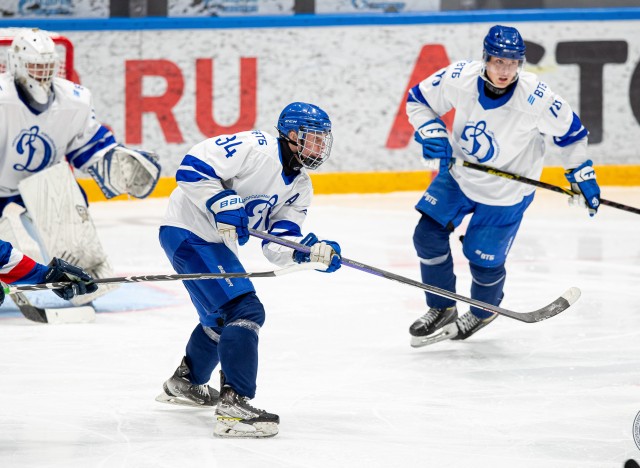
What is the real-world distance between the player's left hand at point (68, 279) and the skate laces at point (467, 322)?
5.33 ft

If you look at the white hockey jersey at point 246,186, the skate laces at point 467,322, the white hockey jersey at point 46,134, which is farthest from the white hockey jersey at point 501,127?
the white hockey jersey at point 46,134

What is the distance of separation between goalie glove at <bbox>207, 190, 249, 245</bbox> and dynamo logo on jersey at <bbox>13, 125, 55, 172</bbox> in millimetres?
1929

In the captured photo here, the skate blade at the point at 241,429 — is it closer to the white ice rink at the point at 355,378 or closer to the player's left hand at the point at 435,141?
the white ice rink at the point at 355,378

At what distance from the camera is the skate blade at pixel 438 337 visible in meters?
4.11

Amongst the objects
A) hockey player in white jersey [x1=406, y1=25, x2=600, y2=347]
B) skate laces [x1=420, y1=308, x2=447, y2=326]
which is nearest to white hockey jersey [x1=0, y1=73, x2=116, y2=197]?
hockey player in white jersey [x1=406, y1=25, x2=600, y2=347]

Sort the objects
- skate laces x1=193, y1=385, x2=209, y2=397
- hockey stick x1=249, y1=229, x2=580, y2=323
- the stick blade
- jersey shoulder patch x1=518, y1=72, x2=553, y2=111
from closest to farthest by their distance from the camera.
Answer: hockey stick x1=249, y1=229, x2=580, y2=323 < skate laces x1=193, y1=385, x2=209, y2=397 < the stick blade < jersey shoulder patch x1=518, y1=72, x2=553, y2=111

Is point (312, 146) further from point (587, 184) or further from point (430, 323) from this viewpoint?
point (587, 184)

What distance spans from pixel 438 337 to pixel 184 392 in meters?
1.22

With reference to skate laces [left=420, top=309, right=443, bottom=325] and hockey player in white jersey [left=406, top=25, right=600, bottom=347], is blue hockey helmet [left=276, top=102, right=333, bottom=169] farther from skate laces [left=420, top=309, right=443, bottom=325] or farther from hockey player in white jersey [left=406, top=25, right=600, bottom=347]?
skate laces [left=420, top=309, right=443, bottom=325]

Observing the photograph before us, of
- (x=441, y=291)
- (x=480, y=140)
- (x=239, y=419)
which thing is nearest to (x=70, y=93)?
(x=480, y=140)

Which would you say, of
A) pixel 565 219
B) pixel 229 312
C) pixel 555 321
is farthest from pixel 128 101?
pixel 229 312

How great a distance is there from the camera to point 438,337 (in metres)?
4.16

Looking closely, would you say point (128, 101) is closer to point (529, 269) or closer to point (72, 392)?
point (529, 269)

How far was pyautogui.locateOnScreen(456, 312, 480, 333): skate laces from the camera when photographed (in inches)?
167
